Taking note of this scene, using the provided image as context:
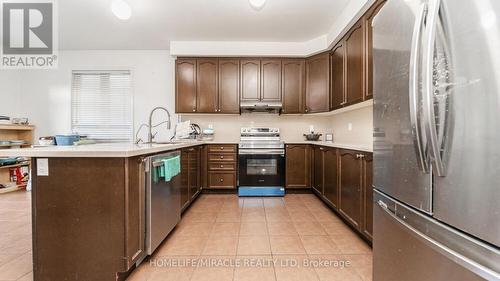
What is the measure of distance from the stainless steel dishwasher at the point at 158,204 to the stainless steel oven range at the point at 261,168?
1639 mm

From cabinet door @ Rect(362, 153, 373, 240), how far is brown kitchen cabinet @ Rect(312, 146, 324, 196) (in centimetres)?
137

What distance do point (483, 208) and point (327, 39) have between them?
370cm

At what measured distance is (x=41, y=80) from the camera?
466cm

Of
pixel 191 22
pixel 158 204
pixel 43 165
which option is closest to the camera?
pixel 43 165

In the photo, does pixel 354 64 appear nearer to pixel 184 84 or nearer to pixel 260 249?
pixel 260 249

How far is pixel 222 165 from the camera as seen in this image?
13.3ft

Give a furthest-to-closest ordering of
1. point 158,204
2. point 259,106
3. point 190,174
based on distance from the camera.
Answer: point 259,106
point 190,174
point 158,204

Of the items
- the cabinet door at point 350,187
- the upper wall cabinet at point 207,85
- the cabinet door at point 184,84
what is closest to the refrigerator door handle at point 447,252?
the cabinet door at point 350,187

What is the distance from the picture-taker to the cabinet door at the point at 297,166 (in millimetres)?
4055

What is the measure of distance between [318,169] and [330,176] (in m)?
0.58

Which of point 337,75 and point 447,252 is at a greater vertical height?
point 337,75

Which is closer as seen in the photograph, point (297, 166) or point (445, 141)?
point (445, 141)

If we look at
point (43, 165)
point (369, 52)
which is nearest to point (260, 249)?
point (43, 165)

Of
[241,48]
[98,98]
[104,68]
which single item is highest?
[241,48]
